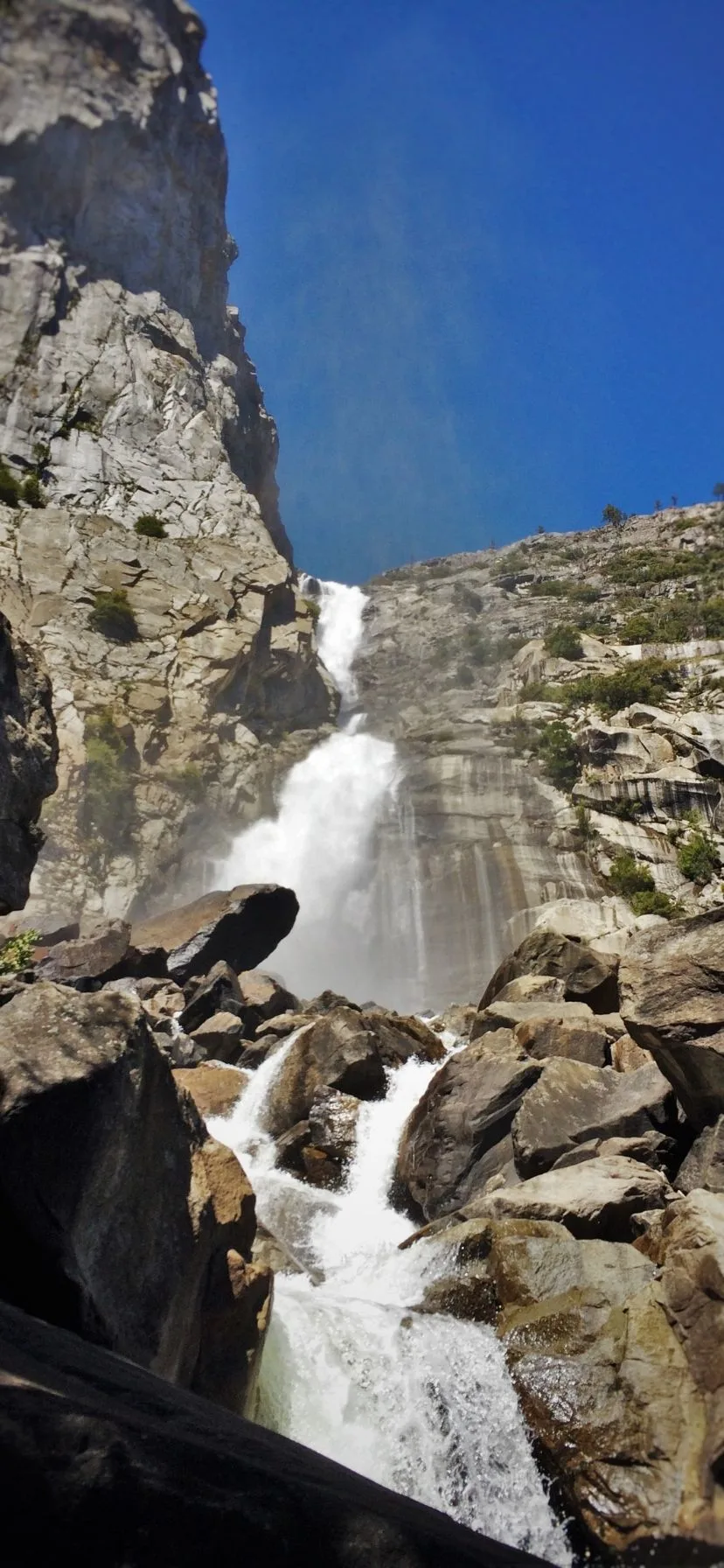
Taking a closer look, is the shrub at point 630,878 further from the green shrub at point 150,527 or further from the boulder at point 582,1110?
the green shrub at point 150,527

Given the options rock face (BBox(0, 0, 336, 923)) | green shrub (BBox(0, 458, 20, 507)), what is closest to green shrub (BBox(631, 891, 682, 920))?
rock face (BBox(0, 0, 336, 923))

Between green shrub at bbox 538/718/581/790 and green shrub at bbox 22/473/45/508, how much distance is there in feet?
89.6

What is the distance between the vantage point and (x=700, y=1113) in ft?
28.0

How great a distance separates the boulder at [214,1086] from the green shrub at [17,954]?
11.9 ft

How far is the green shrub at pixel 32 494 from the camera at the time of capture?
128 ft

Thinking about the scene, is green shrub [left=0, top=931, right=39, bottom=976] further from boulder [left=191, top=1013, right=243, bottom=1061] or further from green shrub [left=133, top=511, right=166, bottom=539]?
green shrub [left=133, top=511, right=166, bottom=539]

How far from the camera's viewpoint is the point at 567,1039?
11977 mm

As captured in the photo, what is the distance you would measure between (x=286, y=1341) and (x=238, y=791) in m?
31.2

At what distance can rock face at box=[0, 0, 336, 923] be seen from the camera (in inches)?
1325

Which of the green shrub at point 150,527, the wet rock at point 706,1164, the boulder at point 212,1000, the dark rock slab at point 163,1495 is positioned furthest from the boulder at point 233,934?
the green shrub at point 150,527

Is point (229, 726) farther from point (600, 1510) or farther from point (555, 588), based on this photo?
point (555, 588)

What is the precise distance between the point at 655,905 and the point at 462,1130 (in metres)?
21.4

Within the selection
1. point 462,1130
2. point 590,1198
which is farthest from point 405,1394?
point 462,1130

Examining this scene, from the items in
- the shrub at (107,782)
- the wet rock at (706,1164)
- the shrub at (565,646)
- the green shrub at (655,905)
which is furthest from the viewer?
the shrub at (565,646)
